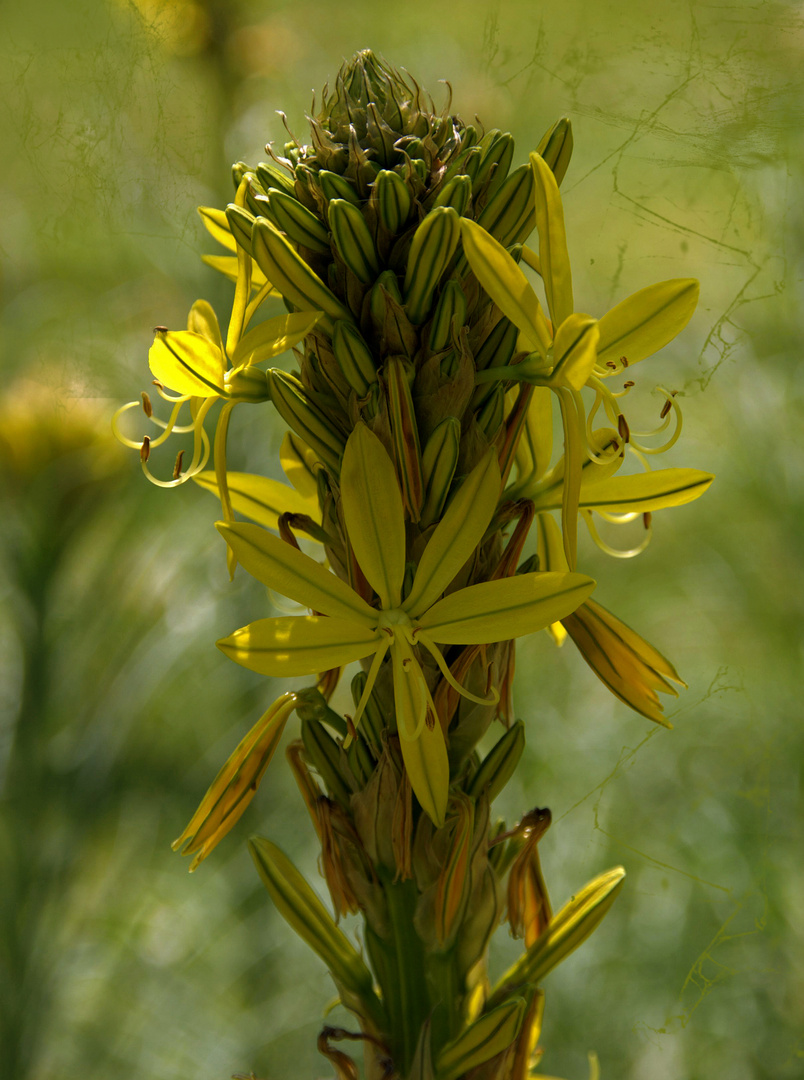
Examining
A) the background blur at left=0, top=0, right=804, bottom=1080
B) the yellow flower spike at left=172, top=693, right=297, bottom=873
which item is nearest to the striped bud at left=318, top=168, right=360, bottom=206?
the yellow flower spike at left=172, top=693, right=297, bottom=873

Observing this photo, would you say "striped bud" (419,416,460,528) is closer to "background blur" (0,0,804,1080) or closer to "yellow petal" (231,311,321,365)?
"yellow petal" (231,311,321,365)

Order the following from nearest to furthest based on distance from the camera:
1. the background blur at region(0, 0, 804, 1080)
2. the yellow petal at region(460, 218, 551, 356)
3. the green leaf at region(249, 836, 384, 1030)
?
the yellow petal at region(460, 218, 551, 356) < the green leaf at region(249, 836, 384, 1030) < the background blur at region(0, 0, 804, 1080)

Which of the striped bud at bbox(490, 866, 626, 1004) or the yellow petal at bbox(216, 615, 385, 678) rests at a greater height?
the yellow petal at bbox(216, 615, 385, 678)

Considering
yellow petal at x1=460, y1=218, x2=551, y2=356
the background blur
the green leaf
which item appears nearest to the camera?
yellow petal at x1=460, y1=218, x2=551, y2=356

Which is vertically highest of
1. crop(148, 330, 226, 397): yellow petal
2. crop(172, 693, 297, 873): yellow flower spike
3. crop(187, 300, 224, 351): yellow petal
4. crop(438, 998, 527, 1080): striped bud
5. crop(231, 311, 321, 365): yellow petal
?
crop(187, 300, 224, 351): yellow petal

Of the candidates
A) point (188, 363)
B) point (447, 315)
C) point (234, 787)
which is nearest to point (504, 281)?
point (447, 315)

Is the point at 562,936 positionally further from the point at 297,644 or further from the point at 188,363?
the point at 188,363

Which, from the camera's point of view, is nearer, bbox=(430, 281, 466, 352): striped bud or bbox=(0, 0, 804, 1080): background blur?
bbox=(430, 281, 466, 352): striped bud
